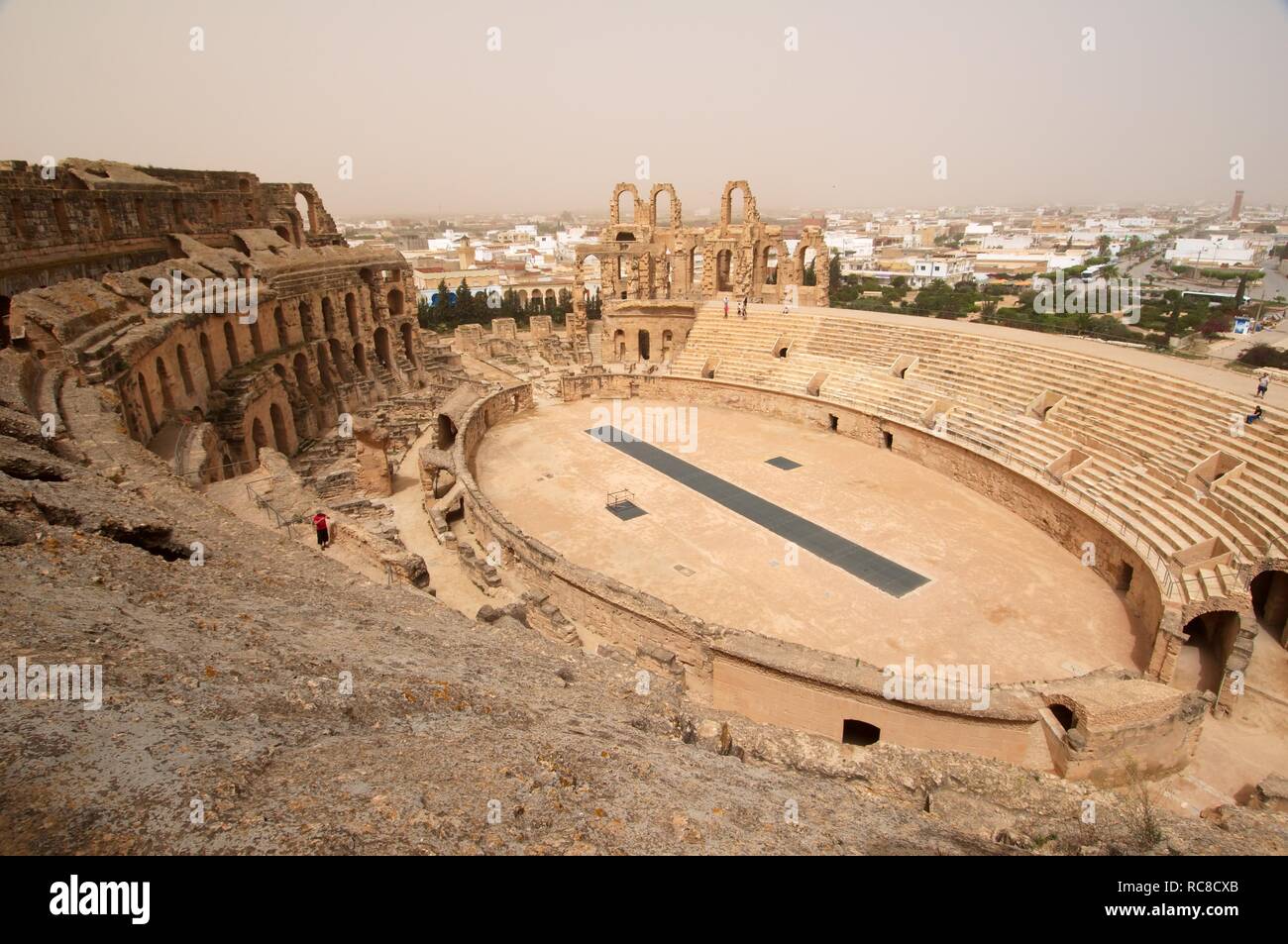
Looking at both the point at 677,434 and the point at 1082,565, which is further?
the point at 677,434

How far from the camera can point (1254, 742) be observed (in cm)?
971

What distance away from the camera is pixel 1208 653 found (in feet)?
38.2

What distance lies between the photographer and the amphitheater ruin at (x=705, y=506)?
26.3ft

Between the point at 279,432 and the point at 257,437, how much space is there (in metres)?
1.96

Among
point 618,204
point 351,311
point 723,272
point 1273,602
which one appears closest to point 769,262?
point 723,272

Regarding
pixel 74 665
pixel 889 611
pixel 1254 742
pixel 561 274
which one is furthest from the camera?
pixel 561 274

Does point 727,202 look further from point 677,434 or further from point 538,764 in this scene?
point 538,764

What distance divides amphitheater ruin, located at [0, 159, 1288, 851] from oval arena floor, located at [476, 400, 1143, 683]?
92mm

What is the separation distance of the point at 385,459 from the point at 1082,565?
1626 cm

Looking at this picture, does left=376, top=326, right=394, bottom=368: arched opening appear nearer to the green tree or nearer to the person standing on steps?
the green tree

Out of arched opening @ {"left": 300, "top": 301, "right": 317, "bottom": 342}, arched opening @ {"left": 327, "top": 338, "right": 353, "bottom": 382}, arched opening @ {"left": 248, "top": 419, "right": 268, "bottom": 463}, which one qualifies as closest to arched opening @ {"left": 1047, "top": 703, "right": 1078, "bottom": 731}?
arched opening @ {"left": 248, "top": 419, "right": 268, "bottom": 463}

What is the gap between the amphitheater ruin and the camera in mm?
8024

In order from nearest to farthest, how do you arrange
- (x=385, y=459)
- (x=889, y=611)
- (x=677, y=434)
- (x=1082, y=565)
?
(x=889, y=611) → (x=1082, y=565) → (x=385, y=459) → (x=677, y=434)

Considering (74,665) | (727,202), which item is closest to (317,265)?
(727,202)
